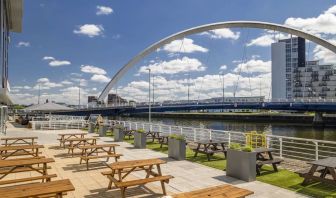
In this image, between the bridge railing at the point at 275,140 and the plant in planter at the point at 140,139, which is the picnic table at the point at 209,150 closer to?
the bridge railing at the point at 275,140

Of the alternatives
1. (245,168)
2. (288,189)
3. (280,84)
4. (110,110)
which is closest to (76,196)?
(245,168)

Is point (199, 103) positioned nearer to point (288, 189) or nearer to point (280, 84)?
point (288, 189)

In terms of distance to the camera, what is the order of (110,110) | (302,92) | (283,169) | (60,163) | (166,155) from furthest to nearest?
(302,92)
(110,110)
(166,155)
(60,163)
(283,169)

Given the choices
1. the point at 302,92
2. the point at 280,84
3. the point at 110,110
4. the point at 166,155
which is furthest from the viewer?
the point at 280,84

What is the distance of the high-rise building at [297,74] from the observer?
12588cm

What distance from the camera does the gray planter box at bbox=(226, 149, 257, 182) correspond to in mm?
8609

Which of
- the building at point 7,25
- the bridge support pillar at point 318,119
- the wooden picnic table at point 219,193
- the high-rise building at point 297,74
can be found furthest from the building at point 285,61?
the wooden picnic table at point 219,193

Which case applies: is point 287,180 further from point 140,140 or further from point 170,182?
point 140,140

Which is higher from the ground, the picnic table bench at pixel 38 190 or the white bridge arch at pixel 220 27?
the white bridge arch at pixel 220 27

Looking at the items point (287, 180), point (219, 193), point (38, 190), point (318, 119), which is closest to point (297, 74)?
point (318, 119)

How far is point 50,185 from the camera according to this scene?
5.79m

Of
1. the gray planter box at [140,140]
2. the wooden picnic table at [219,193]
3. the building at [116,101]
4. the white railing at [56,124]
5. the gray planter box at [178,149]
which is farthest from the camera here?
the building at [116,101]

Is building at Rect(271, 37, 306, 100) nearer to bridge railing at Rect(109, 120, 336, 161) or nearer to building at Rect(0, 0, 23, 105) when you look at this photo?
bridge railing at Rect(109, 120, 336, 161)

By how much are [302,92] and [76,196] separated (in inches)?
5543
